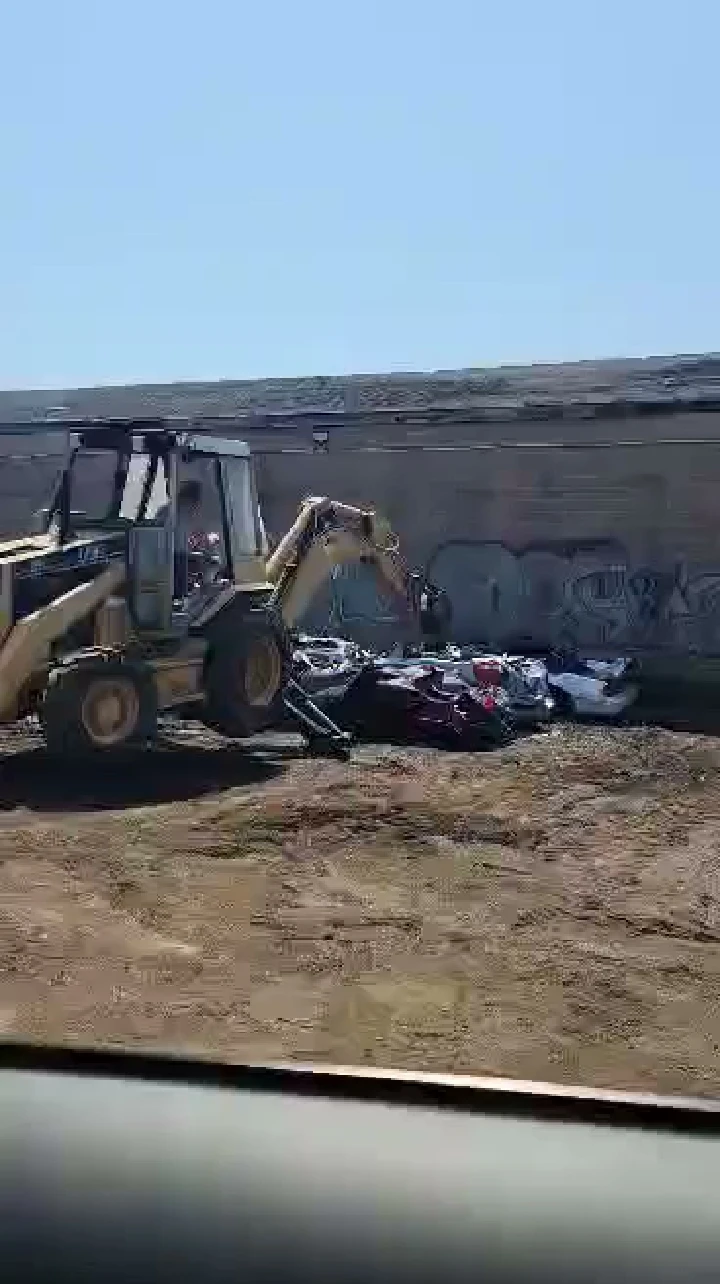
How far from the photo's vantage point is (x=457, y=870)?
8648 millimetres

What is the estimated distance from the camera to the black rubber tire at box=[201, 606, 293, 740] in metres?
12.9

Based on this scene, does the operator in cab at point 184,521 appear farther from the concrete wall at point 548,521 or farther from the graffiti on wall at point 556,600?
the graffiti on wall at point 556,600

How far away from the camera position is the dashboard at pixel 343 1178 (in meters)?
1.79

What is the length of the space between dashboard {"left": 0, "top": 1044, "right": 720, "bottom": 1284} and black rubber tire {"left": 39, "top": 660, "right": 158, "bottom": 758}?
9.25 meters

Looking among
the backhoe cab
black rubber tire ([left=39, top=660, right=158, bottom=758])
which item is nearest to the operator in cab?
the backhoe cab

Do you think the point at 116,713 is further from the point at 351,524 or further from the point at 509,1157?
the point at 509,1157

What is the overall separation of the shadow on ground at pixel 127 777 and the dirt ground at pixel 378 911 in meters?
0.04

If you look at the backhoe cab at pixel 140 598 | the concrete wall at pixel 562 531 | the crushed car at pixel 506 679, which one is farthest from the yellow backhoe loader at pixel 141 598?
the concrete wall at pixel 562 531

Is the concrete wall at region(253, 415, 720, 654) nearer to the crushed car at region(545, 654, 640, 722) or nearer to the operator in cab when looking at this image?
the crushed car at region(545, 654, 640, 722)

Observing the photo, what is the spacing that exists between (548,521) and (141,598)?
1191 centimetres

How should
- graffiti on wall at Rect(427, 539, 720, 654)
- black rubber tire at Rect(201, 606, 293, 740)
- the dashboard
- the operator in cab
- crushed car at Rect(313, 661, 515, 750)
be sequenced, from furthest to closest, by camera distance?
graffiti on wall at Rect(427, 539, 720, 654)
crushed car at Rect(313, 661, 515, 750)
black rubber tire at Rect(201, 606, 293, 740)
the operator in cab
the dashboard

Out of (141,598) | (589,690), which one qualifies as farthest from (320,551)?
(589,690)

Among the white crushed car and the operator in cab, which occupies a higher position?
the operator in cab

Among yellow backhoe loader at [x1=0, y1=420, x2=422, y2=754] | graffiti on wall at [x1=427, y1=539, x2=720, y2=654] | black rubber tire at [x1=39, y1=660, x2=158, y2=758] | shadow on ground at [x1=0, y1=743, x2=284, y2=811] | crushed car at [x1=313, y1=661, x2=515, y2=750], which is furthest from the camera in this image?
graffiti on wall at [x1=427, y1=539, x2=720, y2=654]
